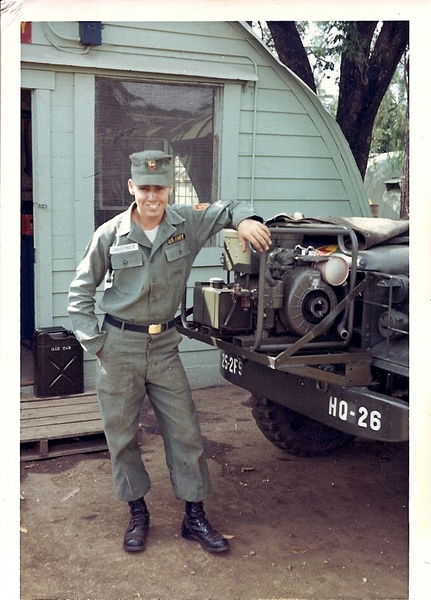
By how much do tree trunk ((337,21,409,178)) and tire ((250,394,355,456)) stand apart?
4962mm

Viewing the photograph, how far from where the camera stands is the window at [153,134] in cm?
635

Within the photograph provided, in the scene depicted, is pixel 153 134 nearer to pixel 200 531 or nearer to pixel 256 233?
pixel 256 233

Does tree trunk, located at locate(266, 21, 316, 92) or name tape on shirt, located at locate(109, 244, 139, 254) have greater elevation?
tree trunk, located at locate(266, 21, 316, 92)

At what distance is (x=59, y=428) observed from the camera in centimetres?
528

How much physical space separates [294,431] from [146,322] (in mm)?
1703

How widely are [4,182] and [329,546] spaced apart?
2.56m

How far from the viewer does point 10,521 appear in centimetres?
276

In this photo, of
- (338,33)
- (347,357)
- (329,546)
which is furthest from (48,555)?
(338,33)

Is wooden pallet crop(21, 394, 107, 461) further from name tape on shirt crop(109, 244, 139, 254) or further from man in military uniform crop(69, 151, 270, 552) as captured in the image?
name tape on shirt crop(109, 244, 139, 254)

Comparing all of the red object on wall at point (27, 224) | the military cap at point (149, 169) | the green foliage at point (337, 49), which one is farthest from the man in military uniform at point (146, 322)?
the green foliage at point (337, 49)

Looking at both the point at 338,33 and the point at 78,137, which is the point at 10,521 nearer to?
the point at 78,137

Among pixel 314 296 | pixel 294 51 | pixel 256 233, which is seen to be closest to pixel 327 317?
pixel 314 296

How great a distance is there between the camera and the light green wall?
20.1 feet

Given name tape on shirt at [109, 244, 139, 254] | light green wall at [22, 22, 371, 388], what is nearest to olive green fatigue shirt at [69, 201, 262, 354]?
name tape on shirt at [109, 244, 139, 254]
